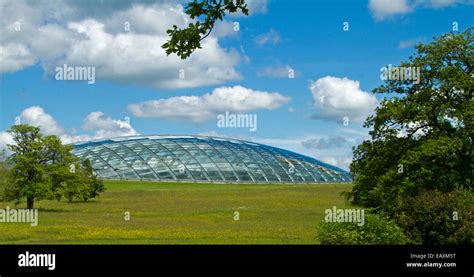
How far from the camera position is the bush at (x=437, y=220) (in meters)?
22.3

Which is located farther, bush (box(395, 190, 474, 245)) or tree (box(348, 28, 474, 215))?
tree (box(348, 28, 474, 215))

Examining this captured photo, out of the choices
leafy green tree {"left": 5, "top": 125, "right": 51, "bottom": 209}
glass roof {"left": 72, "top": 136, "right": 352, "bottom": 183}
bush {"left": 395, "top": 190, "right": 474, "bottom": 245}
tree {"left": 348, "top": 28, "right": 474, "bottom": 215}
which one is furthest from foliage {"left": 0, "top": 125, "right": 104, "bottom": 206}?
glass roof {"left": 72, "top": 136, "right": 352, "bottom": 183}

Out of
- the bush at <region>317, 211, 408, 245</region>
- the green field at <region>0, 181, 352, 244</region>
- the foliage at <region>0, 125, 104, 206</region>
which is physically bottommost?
the green field at <region>0, 181, 352, 244</region>

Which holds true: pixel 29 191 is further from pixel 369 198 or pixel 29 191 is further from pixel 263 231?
pixel 369 198

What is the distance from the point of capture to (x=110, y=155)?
106500mm

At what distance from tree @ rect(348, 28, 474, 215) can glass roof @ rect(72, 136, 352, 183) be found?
67.0 meters

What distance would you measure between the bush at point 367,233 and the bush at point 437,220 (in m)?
0.72

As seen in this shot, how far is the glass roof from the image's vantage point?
9900cm

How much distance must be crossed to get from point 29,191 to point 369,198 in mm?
30679

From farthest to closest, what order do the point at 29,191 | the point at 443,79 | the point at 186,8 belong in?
the point at 29,191
the point at 443,79
the point at 186,8
